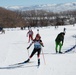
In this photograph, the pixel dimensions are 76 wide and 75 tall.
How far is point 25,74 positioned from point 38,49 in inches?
74.7

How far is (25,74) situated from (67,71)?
4.66 ft

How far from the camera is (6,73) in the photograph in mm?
9688

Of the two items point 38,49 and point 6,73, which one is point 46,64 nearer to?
point 38,49

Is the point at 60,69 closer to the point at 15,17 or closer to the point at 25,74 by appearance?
the point at 25,74

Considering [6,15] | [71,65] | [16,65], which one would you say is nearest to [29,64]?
[16,65]

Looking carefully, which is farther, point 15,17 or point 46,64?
point 15,17

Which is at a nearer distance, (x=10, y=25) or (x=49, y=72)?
(x=49, y=72)

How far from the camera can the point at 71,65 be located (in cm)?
1097

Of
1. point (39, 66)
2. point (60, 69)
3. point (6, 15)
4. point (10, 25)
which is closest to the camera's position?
point (60, 69)

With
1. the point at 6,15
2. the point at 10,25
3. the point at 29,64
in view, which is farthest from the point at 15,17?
the point at 29,64

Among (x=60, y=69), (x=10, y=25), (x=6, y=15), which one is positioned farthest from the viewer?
(x=6, y=15)

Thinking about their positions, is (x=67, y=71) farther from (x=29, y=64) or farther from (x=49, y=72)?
(x=29, y=64)

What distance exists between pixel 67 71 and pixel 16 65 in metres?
2.49

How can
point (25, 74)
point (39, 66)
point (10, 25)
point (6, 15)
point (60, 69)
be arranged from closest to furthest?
point (25, 74), point (60, 69), point (39, 66), point (10, 25), point (6, 15)
